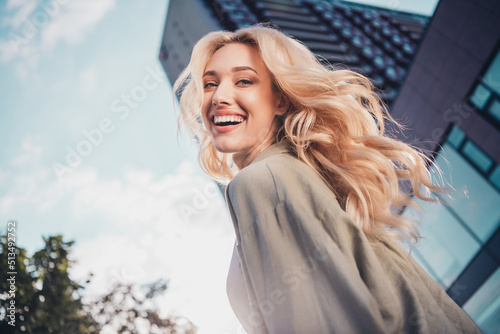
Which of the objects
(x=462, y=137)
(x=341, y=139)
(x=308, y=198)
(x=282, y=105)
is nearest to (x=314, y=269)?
(x=308, y=198)

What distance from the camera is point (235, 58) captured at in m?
2.16

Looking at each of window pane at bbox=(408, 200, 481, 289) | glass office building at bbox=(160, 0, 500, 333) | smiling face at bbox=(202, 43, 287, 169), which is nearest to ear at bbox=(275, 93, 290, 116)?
smiling face at bbox=(202, 43, 287, 169)

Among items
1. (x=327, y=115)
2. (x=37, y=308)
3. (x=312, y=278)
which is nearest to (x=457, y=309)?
(x=312, y=278)

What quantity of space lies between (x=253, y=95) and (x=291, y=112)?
11.3 inches

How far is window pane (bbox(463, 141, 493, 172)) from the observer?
9.72 metres

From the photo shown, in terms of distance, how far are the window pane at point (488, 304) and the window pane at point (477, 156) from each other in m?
3.13

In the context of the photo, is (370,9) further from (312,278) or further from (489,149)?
(312,278)

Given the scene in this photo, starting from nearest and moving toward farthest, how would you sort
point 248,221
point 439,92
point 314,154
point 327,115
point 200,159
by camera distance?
1. point 248,221
2. point 314,154
3. point 327,115
4. point 200,159
5. point 439,92

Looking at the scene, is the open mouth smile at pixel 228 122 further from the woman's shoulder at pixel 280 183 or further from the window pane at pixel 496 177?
the window pane at pixel 496 177

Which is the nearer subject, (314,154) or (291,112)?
(314,154)

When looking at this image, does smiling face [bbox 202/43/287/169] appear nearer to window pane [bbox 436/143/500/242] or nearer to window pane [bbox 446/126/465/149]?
window pane [bbox 436/143/500/242]

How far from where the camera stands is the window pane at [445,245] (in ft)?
31.4

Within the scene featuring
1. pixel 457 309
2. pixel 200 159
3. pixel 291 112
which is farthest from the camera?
pixel 200 159

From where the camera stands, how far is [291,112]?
2107 mm
